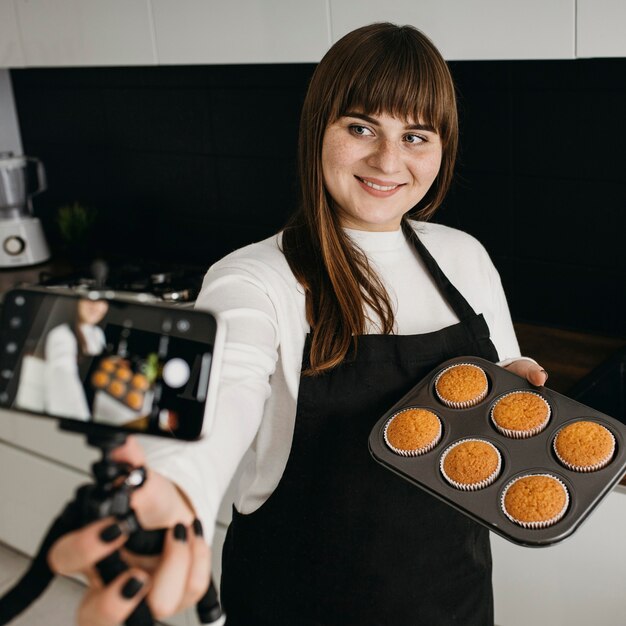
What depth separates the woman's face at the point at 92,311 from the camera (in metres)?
0.65

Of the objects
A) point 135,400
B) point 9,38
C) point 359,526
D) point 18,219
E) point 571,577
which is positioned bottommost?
point 571,577

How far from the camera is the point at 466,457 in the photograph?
1.18m

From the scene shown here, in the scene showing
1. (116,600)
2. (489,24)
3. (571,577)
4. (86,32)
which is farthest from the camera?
(86,32)

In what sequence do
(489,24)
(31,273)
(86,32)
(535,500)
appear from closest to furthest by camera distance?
(535,500)
(489,24)
(86,32)
(31,273)

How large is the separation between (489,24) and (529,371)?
684mm

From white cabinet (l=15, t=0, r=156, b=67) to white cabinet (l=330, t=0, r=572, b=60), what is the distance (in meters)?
0.71

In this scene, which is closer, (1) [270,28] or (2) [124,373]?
(2) [124,373]

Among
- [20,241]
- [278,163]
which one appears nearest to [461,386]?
[278,163]

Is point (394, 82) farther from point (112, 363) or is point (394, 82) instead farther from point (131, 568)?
point (131, 568)

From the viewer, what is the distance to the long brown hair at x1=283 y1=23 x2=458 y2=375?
1171mm

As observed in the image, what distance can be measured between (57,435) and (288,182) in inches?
41.6

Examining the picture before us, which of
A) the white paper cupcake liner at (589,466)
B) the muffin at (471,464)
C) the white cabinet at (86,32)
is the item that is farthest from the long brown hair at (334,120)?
the white cabinet at (86,32)

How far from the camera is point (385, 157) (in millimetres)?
1200

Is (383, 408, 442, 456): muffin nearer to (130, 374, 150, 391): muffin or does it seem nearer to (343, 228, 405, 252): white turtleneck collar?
(343, 228, 405, 252): white turtleneck collar
